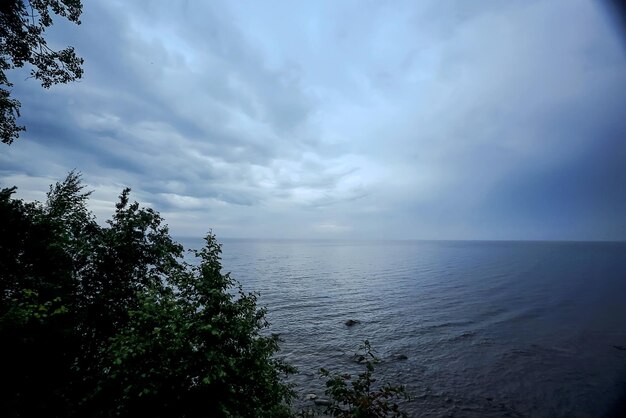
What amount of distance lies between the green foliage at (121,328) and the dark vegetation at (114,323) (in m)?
0.05

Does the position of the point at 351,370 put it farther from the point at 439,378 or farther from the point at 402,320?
the point at 402,320

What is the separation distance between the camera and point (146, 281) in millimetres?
16547

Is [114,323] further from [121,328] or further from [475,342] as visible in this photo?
[475,342]

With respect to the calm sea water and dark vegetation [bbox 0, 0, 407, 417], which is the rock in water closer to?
the calm sea water

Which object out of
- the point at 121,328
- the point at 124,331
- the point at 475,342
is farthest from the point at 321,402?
the point at 475,342

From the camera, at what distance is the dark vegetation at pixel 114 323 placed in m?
8.69

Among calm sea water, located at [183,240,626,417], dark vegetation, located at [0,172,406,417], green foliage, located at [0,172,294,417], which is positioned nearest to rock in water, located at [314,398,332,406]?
calm sea water, located at [183,240,626,417]

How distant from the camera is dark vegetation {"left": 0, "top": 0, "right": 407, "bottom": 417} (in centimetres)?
869

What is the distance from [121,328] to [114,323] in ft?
8.92

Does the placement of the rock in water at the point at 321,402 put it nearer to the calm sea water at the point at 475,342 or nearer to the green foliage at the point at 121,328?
the calm sea water at the point at 475,342

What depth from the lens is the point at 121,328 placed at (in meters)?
13.6

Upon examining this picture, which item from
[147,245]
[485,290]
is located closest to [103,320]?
[147,245]

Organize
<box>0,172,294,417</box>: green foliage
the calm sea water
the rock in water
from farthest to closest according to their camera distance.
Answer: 1. the calm sea water
2. the rock in water
3. <box>0,172,294,417</box>: green foliage

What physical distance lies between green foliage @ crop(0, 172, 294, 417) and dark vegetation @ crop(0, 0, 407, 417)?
0.17 ft
